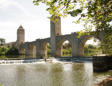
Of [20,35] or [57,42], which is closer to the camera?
[57,42]

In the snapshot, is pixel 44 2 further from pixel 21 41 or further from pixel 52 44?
pixel 21 41

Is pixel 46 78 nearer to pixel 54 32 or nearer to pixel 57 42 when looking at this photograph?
pixel 57 42

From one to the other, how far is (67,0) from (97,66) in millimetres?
13369

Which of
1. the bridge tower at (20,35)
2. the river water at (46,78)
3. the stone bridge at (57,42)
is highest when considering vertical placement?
the bridge tower at (20,35)

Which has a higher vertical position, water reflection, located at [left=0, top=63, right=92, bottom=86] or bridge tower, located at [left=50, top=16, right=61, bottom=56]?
bridge tower, located at [left=50, top=16, right=61, bottom=56]

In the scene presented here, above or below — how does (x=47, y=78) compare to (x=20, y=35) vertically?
below

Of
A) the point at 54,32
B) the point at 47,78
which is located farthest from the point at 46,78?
the point at 54,32

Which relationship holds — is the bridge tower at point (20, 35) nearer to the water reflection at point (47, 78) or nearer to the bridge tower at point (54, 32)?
the bridge tower at point (54, 32)

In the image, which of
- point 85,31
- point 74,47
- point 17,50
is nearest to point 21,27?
point 17,50

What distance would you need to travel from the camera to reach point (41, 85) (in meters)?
9.75

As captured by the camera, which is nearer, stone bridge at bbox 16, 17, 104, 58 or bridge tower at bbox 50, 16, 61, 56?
stone bridge at bbox 16, 17, 104, 58

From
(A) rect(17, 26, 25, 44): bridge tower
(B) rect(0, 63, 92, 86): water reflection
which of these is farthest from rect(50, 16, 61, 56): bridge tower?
(A) rect(17, 26, 25, 44): bridge tower

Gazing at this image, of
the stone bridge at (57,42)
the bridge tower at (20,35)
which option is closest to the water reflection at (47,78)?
the stone bridge at (57,42)

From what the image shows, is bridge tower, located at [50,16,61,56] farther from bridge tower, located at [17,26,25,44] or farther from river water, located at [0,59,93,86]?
bridge tower, located at [17,26,25,44]
